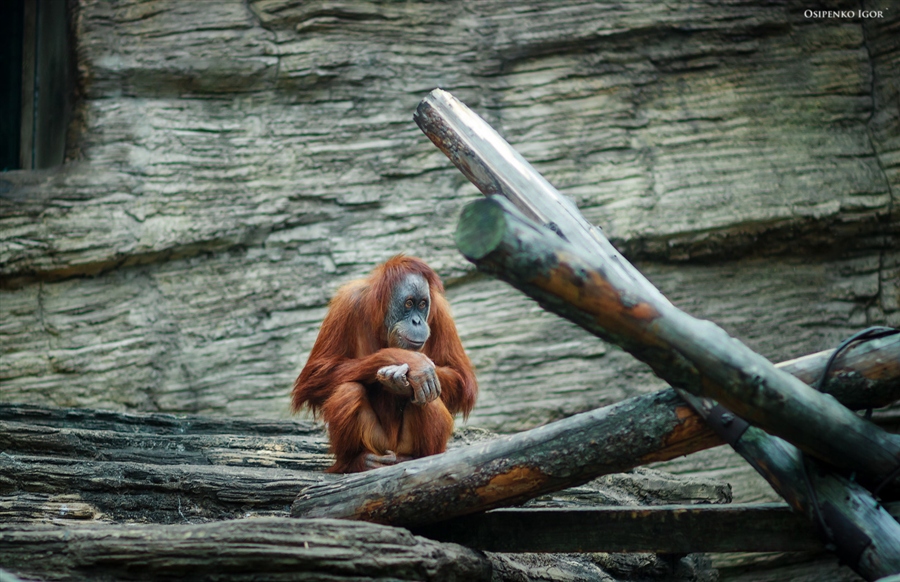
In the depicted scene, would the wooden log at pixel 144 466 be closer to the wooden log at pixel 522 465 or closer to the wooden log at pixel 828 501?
the wooden log at pixel 522 465

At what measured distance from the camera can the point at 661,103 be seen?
8258mm

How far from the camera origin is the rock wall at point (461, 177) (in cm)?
774

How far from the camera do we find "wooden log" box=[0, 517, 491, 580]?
343cm

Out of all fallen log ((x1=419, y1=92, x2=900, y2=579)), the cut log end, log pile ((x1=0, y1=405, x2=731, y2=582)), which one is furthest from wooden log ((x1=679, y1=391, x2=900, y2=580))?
the cut log end

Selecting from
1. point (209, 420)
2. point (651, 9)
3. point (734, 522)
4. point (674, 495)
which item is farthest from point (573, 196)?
point (734, 522)

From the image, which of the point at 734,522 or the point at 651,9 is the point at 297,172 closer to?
the point at 651,9

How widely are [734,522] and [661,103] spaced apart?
209 inches

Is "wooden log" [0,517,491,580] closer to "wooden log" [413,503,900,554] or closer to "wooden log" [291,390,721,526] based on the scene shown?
"wooden log" [291,390,721,526]

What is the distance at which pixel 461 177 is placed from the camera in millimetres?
8250

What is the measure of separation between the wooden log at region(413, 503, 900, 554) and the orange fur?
922mm

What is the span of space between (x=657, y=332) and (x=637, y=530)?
1.29 meters

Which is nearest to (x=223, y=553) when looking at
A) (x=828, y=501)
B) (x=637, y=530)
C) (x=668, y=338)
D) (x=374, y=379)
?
(x=374, y=379)

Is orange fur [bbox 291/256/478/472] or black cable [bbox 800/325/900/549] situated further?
orange fur [bbox 291/256/478/472]

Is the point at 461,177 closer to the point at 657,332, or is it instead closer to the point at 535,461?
the point at 535,461
